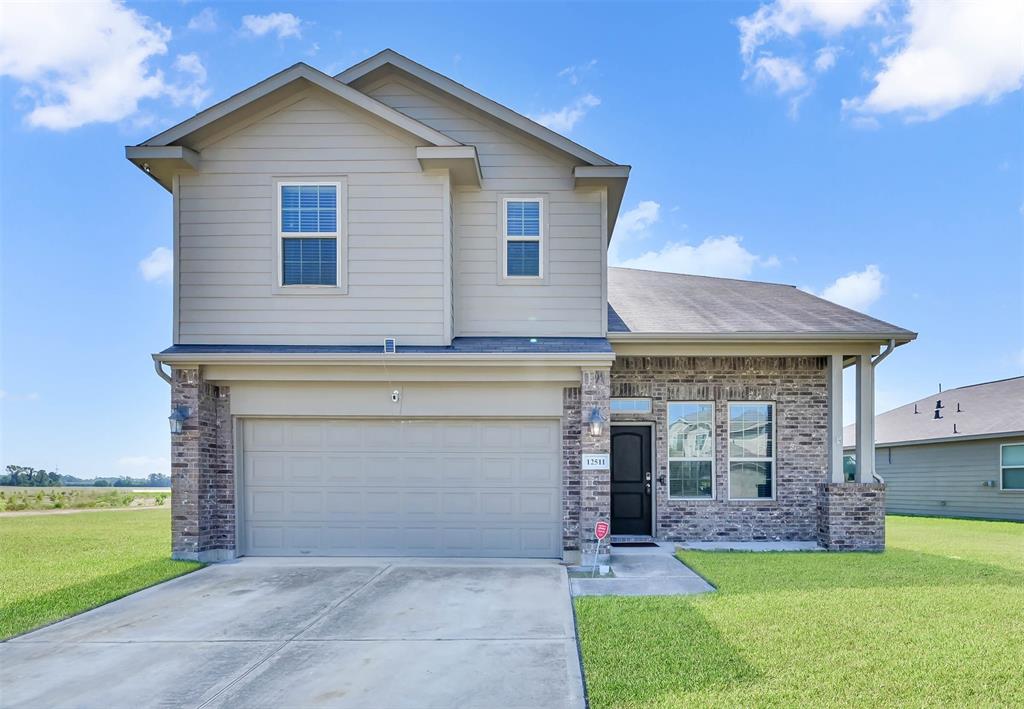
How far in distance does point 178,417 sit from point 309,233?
3.05 metres

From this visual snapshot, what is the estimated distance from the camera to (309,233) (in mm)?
9336

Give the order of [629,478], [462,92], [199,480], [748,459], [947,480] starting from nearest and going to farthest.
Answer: [199,480] < [462,92] < [748,459] < [629,478] < [947,480]

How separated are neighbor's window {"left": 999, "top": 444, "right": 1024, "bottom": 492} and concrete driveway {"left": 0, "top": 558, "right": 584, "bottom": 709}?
14.2 m

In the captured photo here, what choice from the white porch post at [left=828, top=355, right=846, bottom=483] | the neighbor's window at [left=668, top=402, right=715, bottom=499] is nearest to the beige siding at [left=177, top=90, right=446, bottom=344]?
the neighbor's window at [left=668, top=402, right=715, bottom=499]

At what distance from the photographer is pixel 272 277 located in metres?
9.29

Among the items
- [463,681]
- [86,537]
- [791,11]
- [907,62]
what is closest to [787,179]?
[907,62]

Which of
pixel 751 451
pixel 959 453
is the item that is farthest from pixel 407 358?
pixel 959 453

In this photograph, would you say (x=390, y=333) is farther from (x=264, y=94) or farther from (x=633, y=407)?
(x=633, y=407)

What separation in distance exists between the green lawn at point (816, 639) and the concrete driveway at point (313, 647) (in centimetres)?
55

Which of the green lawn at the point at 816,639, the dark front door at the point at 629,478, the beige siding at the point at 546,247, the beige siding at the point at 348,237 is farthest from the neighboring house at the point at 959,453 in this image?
the beige siding at the point at 348,237

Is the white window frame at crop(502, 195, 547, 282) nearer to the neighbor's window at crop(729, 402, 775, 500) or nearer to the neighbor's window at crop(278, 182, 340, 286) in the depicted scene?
the neighbor's window at crop(278, 182, 340, 286)

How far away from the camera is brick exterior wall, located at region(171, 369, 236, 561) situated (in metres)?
8.92

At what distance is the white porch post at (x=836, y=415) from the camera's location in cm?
1017

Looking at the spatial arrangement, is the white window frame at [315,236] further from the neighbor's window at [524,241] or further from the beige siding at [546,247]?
the neighbor's window at [524,241]
